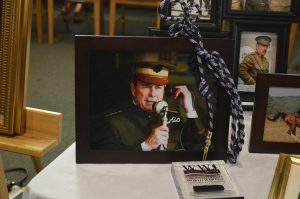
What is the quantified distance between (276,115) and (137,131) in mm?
287

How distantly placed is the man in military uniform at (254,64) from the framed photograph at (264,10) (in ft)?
0.19

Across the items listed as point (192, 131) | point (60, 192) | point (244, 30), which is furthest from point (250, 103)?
point (60, 192)

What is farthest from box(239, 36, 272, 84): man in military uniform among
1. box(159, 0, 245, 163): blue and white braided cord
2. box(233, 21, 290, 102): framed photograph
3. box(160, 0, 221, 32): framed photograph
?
box(159, 0, 245, 163): blue and white braided cord

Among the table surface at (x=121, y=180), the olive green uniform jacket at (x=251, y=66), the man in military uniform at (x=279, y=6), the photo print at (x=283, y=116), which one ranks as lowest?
the table surface at (x=121, y=180)

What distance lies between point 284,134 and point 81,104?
0.42 m

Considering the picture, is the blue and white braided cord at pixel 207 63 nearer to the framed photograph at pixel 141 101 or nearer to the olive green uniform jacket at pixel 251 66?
the framed photograph at pixel 141 101

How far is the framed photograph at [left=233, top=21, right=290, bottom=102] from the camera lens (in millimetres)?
1100

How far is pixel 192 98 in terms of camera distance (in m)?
0.83

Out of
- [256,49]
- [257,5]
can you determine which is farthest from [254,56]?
[257,5]

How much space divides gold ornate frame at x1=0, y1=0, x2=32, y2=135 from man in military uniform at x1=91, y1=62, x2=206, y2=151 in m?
0.17

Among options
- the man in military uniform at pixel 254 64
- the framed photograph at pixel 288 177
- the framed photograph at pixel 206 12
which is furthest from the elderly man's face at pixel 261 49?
the framed photograph at pixel 288 177

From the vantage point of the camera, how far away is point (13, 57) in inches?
32.7

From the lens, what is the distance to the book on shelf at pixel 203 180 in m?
0.75

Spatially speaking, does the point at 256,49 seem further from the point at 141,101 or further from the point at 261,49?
the point at 141,101
